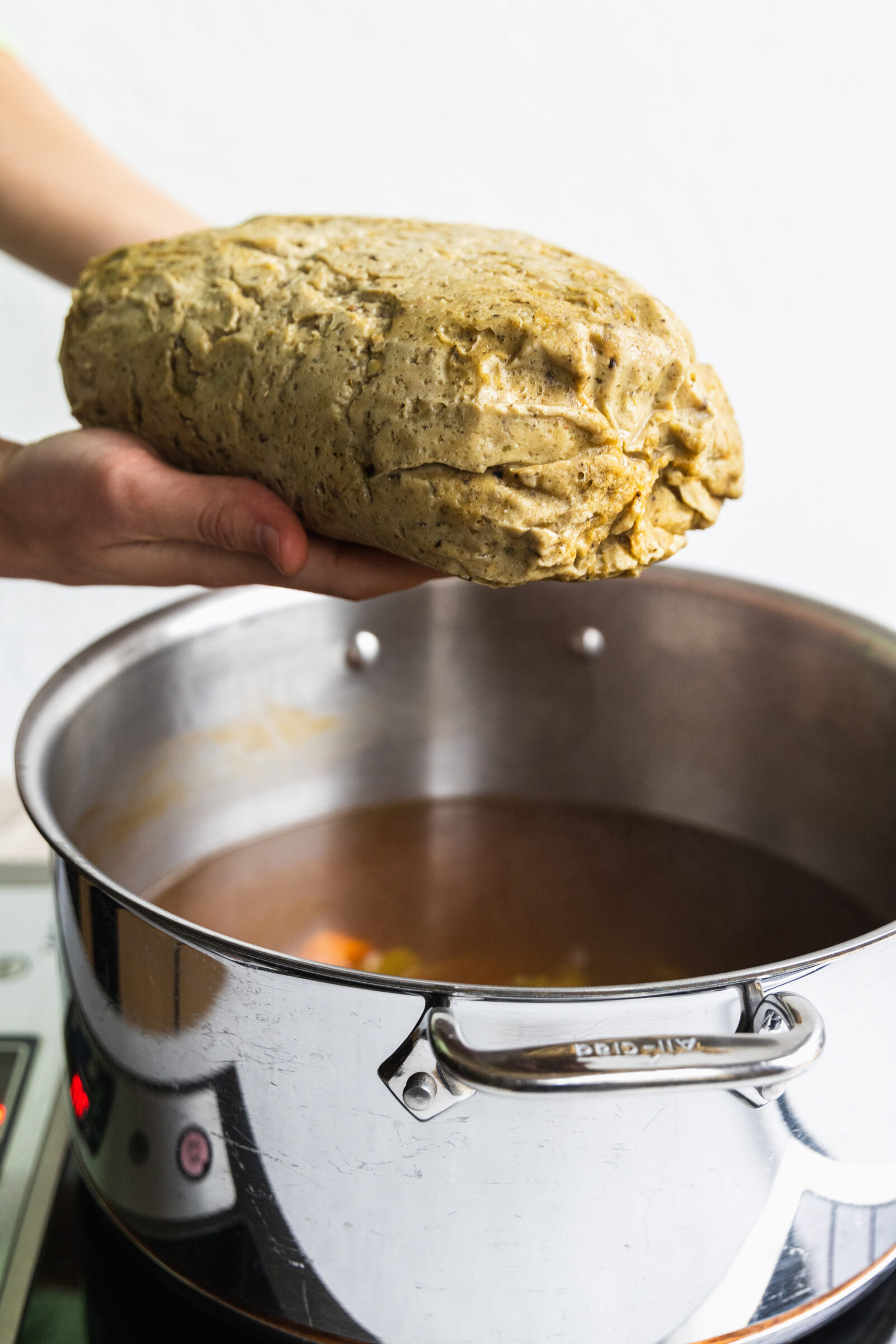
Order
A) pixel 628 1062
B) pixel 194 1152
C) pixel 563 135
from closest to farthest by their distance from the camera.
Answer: pixel 628 1062 → pixel 194 1152 → pixel 563 135

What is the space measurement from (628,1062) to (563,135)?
1345 mm

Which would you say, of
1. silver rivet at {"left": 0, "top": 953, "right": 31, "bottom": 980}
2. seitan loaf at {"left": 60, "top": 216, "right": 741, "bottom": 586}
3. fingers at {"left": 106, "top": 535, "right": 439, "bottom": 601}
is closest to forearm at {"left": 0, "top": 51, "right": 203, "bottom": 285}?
seitan loaf at {"left": 60, "top": 216, "right": 741, "bottom": 586}

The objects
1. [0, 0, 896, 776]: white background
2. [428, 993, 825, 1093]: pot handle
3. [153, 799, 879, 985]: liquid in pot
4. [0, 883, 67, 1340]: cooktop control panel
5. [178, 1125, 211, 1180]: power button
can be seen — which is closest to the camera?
[428, 993, 825, 1093]: pot handle

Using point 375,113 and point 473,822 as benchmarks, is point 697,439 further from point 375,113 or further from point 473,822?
point 375,113

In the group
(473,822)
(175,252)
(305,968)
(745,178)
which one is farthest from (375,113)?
(305,968)

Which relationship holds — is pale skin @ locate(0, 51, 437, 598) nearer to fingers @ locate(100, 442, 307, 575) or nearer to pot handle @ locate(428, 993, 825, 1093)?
fingers @ locate(100, 442, 307, 575)

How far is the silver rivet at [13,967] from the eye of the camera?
92 cm

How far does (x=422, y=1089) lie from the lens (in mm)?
504

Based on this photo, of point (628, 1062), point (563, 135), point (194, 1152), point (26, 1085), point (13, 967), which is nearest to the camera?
point (628, 1062)

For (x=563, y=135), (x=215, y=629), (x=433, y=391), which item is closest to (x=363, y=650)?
(x=215, y=629)

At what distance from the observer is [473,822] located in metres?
1.07

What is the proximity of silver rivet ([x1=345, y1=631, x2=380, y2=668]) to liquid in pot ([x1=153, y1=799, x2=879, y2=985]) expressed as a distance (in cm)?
14

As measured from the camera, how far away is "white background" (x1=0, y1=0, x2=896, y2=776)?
1.46 meters

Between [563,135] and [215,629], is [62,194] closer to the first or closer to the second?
[215,629]
